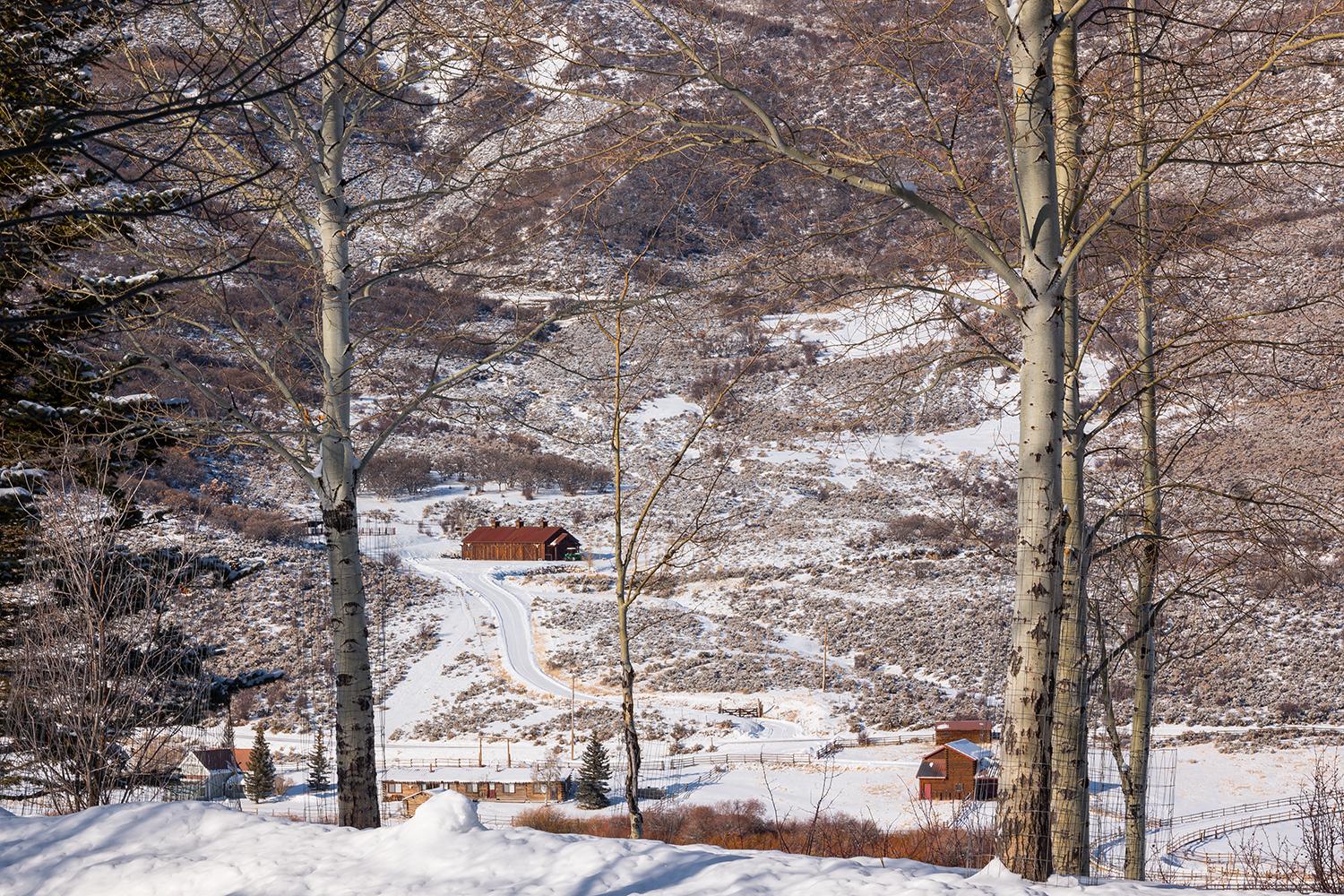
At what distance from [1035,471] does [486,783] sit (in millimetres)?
17021

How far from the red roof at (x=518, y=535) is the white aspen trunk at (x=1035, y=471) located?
125ft

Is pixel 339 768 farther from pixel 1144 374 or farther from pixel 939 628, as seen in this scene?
pixel 939 628

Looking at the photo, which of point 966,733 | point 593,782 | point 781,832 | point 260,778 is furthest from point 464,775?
point 781,832

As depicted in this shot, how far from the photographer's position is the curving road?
2519 centimetres

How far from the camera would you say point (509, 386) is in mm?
62062

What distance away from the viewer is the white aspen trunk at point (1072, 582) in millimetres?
6406

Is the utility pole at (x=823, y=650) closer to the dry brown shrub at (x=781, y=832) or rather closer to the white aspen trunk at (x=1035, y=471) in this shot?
the dry brown shrub at (x=781, y=832)

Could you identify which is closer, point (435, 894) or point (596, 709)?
point (435, 894)

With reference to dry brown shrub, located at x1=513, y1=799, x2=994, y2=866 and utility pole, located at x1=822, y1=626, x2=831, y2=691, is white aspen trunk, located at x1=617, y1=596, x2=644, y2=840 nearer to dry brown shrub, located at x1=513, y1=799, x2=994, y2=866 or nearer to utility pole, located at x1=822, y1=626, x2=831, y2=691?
dry brown shrub, located at x1=513, y1=799, x2=994, y2=866

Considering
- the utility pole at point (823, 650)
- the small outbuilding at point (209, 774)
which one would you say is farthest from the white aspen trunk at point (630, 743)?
the utility pole at point (823, 650)

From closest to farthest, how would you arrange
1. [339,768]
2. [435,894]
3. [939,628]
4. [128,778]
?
[435,894]
[339,768]
[128,778]
[939,628]

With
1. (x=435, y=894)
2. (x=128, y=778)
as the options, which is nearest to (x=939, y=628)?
(x=128, y=778)

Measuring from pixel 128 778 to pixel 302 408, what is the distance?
12.3 ft

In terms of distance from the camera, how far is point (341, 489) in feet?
25.1
